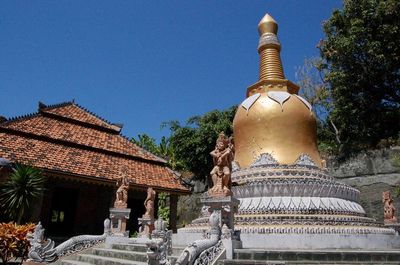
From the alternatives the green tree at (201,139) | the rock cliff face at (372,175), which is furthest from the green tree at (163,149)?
the rock cliff face at (372,175)

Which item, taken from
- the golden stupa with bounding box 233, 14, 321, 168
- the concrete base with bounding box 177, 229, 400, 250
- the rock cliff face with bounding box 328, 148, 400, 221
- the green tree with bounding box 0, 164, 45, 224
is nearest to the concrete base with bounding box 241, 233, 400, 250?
the concrete base with bounding box 177, 229, 400, 250

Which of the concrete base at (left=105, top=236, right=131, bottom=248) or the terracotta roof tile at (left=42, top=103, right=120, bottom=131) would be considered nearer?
the concrete base at (left=105, top=236, right=131, bottom=248)

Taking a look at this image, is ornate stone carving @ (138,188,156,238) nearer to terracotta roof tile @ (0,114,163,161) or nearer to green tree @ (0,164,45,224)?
green tree @ (0,164,45,224)

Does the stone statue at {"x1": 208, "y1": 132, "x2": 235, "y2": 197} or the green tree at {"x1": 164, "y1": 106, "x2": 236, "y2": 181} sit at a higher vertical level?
the green tree at {"x1": 164, "y1": 106, "x2": 236, "y2": 181}

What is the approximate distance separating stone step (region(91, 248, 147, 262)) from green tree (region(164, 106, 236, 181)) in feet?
59.3

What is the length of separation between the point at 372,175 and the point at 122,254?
1913cm

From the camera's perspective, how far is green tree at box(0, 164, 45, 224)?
45.6 ft

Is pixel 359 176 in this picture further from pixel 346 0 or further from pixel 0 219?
pixel 0 219

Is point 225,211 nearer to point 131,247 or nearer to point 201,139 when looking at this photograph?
point 131,247

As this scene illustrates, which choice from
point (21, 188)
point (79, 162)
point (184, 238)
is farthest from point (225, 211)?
point (79, 162)

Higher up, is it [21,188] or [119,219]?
[21,188]

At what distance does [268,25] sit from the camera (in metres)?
17.0

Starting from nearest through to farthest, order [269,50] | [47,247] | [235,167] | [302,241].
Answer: [302,241]
[47,247]
[235,167]
[269,50]

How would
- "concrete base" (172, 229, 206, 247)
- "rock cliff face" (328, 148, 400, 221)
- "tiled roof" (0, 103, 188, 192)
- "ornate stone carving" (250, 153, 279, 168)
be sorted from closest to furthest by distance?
"concrete base" (172, 229, 206, 247) → "ornate stone carving" (250, 153, 279, 168) → "tiled roof" (0, 103, 188, 192) → "rock cliff face" (328, 148, 400, 221)
